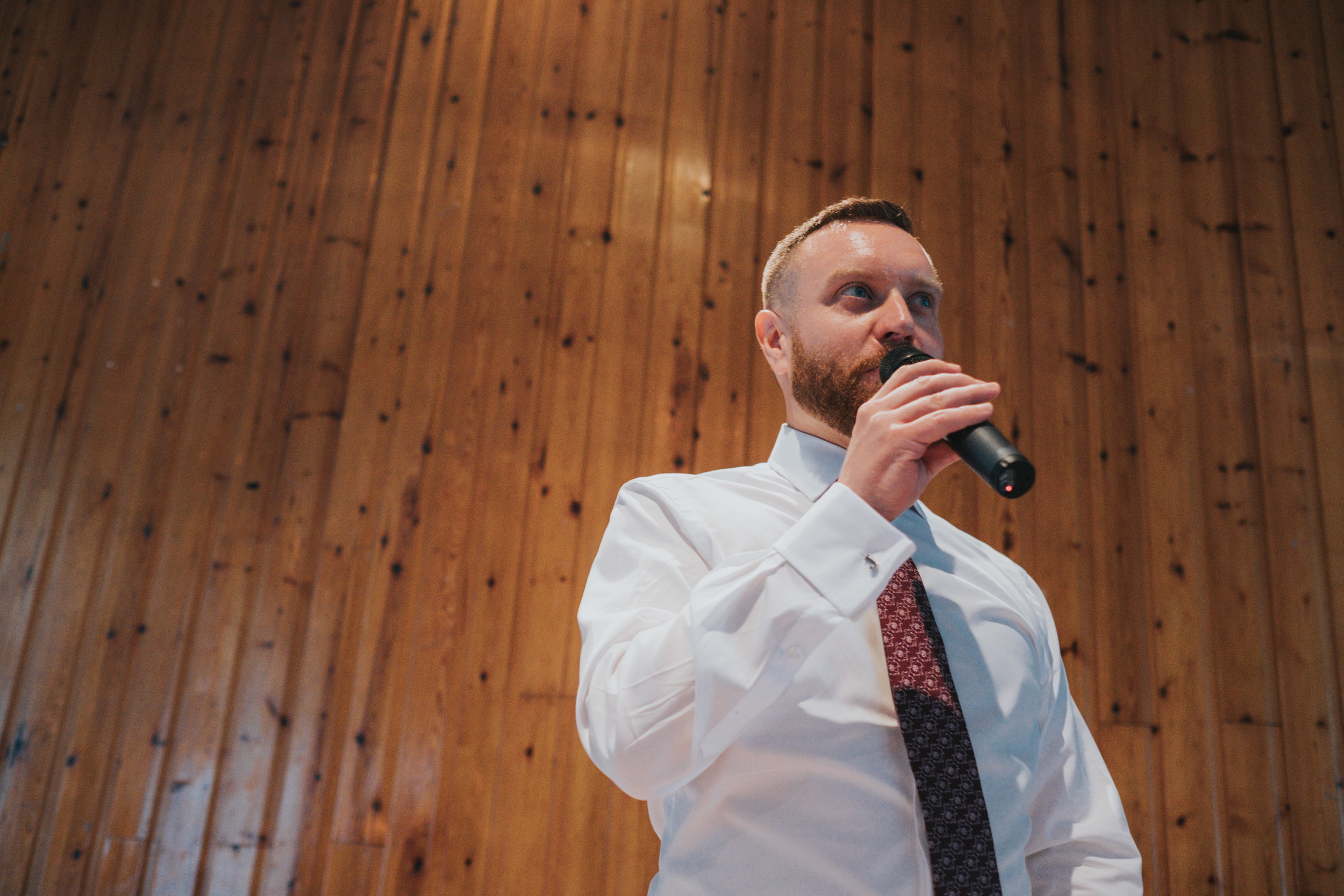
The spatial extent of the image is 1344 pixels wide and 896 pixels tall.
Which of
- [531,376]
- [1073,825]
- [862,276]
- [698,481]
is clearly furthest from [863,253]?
[531,376]

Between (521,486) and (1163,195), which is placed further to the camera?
(1163,195)

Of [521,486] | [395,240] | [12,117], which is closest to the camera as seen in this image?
[521,486]

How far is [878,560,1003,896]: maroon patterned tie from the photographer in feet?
2.94

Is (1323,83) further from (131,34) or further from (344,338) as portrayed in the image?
(131,34)

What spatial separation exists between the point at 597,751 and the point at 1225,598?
2.20 metres

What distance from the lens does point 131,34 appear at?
278cm

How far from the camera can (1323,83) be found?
289 centimetres

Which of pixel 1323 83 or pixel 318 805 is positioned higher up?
pixel 1323 83

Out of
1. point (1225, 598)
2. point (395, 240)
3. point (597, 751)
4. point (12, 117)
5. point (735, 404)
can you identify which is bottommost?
point (597, 751)

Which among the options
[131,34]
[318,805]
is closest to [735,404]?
[318,805]

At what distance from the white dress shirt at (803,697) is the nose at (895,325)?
0.17m

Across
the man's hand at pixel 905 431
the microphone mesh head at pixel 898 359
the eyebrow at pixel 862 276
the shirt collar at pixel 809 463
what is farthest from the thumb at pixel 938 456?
the eyebrow at pixel 862 276

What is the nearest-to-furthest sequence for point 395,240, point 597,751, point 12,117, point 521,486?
point 597,751 → point 521,486 → point 395,240 → point 12,117

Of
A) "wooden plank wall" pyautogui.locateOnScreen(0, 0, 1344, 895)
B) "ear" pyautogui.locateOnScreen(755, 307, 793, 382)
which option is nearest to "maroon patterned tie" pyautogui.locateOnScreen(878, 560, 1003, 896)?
"ear" pyautogui.locateOnScreen(755, 307, 793, 382)
